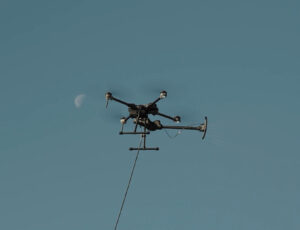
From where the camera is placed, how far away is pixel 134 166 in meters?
23.7

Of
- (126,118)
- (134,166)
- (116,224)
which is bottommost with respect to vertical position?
(116,224)

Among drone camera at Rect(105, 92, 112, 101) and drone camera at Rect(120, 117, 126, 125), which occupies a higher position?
drone camera at Rect(105, 92, 112, 101)

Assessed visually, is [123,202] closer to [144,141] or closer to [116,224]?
[116,224]

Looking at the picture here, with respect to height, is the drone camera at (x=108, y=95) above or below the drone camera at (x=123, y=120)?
above

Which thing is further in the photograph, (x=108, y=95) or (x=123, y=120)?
(x=123, y=120)

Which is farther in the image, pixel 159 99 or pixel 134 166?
pixel 134 166

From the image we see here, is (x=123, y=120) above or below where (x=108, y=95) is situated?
below

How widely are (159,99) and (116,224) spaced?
6.04 m

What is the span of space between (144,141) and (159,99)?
2.57 meters

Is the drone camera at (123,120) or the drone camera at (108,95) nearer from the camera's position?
the drone camera at (108,95)

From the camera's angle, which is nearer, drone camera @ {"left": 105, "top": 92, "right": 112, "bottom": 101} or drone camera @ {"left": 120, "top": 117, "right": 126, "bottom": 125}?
drone camera @ {"left": 105, "top": 92, "right": 112, "bottom": 101}

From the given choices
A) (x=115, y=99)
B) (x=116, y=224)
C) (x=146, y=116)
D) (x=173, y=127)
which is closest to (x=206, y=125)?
(x=173, y=127)

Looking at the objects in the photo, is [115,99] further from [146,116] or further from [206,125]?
[206,125]

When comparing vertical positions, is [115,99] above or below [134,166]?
above
